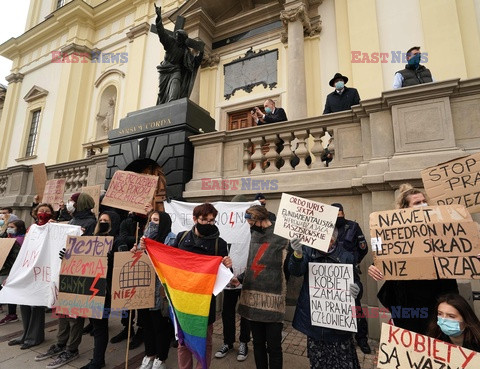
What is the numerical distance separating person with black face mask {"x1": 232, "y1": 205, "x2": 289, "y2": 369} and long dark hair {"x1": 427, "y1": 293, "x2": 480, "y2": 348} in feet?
4.12

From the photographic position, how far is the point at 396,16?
876 cm

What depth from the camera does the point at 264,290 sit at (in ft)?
9.33

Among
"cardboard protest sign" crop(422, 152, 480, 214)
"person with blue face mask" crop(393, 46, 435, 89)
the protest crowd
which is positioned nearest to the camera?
the protest crowd

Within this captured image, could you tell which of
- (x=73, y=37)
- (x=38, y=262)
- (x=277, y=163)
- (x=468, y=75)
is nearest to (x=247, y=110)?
(x=277, y=163)

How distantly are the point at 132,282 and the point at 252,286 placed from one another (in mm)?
1323

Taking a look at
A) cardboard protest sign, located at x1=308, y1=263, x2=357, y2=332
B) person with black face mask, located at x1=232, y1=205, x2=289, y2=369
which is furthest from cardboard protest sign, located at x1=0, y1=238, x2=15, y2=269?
cardboard protest sign, located at x1=308, y1=263, x2=357, y2=332

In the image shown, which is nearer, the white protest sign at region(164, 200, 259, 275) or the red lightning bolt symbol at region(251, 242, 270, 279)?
the red lightning bolt symbol at region(251, 242, 270, 279)

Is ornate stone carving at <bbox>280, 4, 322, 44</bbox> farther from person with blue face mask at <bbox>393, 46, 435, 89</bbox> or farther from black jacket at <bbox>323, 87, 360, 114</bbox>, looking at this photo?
person with blue face mask at <bbox>393, 46, 435, 89</bbox>

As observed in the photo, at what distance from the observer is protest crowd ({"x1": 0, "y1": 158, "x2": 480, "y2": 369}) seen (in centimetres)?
213

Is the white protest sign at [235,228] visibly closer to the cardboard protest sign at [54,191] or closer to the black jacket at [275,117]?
the black jacket at [275,117]

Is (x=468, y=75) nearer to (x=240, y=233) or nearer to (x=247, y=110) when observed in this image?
A: (x=247, y=110)

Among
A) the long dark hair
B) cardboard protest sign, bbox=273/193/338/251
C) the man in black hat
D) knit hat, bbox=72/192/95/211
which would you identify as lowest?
the long dark hair

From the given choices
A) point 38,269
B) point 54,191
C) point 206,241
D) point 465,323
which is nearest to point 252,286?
point 206,241

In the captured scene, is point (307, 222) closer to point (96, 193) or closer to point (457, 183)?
point (457, 183)
